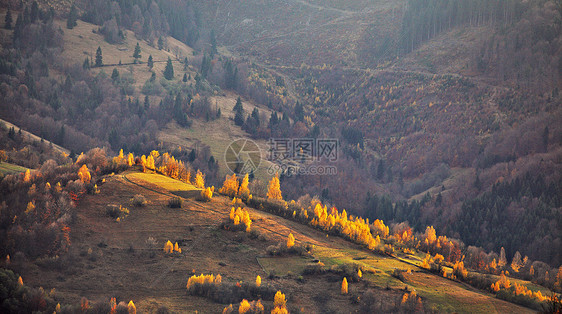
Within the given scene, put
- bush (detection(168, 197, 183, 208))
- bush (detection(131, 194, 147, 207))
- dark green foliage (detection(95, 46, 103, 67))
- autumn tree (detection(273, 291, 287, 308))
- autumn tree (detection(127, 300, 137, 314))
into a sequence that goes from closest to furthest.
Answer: autumn tree (detection(127, 300, 137, 314)), autumn tree (detection(273, 291, 287, 308)), bush (detection(131, 194, 147, 207)), bush (detection(168, 197, 183, 208)), dark green foliage (detection(95, 46, 103, 67))

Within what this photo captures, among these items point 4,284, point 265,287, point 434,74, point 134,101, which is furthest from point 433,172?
point 4,284

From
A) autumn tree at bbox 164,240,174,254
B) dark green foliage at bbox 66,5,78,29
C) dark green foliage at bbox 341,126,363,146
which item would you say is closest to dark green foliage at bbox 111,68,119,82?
dark green foliage at bbox 66,5,78,29

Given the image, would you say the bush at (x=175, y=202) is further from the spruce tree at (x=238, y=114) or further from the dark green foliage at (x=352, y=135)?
the dark green foliage at (x=352, y=135)

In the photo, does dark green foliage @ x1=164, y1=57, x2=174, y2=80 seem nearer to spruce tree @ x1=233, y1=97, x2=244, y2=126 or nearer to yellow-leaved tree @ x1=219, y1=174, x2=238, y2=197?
spruce tree @ x1=233, y1=97, x2=244, y2=126

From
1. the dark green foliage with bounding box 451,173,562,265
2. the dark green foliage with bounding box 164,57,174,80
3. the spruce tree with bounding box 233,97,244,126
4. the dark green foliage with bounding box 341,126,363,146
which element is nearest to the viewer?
the dark green foliage with bounding box 451,173,562,265

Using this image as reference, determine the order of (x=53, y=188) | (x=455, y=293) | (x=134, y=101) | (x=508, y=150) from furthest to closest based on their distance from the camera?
(x=134, y=101)
(x=508, y=150)
(x=53, y=188)
(x=455, y=293)

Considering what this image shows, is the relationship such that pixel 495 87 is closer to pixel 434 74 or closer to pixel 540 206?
pixel 434 74

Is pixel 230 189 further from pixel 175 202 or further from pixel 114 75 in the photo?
pixel 114 75

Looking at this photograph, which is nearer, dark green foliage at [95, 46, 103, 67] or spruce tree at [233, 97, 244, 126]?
spruce tree at [233, 97, 244, 126]

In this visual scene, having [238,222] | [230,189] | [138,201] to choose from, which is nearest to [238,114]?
[230,189]
